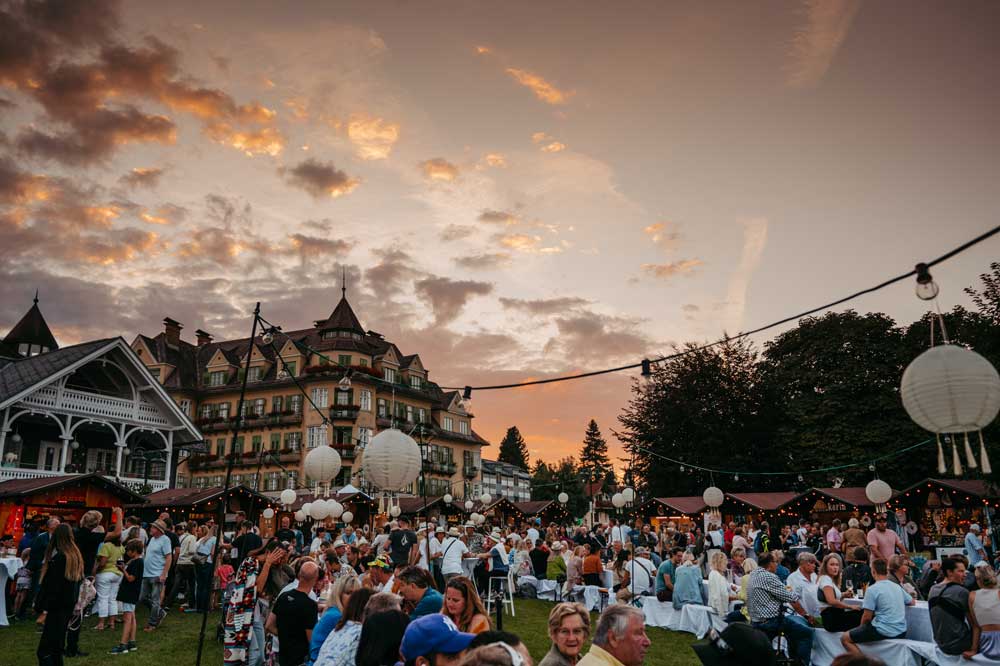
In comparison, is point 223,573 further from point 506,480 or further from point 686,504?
point 506,480

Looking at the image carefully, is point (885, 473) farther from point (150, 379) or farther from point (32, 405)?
point (32, 405)

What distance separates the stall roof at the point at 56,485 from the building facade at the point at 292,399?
21035 millimetres

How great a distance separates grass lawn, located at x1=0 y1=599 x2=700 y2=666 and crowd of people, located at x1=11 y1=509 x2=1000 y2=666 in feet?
1.18

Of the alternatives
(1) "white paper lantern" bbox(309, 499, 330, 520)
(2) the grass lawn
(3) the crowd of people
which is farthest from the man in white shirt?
(1) "white paper lantern" bbox(309, 499, 330, 520)

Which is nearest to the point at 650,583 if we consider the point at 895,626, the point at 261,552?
the point at 895,626

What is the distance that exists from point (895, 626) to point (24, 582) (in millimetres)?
15080

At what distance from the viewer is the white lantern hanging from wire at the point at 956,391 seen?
539 cm

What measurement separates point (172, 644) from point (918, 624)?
11.3 metres

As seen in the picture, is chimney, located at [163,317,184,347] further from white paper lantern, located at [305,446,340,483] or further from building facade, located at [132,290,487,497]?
white paper lantern, located at [305,446,340,483]

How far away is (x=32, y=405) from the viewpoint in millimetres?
24969

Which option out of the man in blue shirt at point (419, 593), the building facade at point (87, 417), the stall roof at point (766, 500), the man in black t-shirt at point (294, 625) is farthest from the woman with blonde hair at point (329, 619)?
the stall roof at point (766, 500)

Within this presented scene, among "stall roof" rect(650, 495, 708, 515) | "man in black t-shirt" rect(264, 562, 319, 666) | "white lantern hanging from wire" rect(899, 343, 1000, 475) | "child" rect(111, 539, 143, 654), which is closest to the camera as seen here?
"white lantern hanging from wire" rect(899, 343, 1000, 475)

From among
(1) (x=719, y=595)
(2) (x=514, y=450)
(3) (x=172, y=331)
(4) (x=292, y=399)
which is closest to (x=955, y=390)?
(1) (x=719, y=595)

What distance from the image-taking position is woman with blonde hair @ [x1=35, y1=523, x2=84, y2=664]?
7.73m
